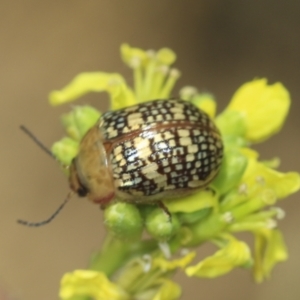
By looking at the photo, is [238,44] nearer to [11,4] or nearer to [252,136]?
[11,4]

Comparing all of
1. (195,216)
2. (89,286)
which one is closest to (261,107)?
(195,216)

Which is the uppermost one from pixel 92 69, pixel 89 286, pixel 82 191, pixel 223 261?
pixel 82 191

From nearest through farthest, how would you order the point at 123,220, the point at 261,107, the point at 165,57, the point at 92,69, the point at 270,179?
1. the point at 123,220
2. the point at 270,179
3. the point at 261,107
4. the point at 165,57
5. the point at 92,69

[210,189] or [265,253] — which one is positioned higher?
[210,189]

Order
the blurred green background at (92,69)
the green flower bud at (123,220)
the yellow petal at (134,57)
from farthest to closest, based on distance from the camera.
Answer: the blurred green background at (92,69) < the yellow petal at (134,57) < the green flower bud at (123,220)

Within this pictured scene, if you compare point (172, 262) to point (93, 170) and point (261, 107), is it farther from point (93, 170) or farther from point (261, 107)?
point (261, 107)

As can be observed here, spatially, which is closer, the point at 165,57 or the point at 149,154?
the point at 149,154

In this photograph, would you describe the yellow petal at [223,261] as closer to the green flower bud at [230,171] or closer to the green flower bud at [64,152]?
the green flower bud at [230,171]

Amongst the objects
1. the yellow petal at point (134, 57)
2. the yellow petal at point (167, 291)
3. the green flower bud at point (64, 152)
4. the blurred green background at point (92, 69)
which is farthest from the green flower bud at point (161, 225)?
the blurred green background at point (92, 69)
